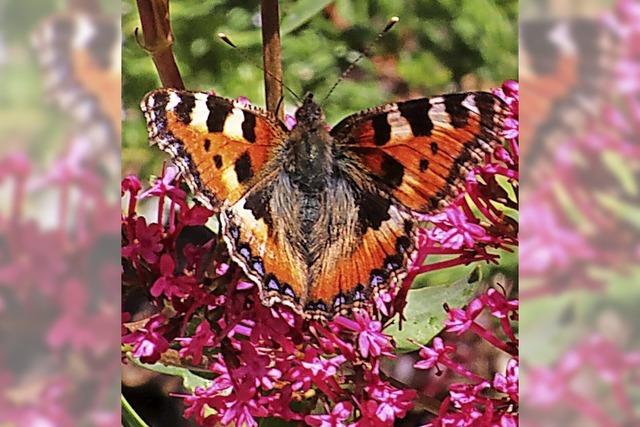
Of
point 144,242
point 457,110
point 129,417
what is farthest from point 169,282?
point 457,110

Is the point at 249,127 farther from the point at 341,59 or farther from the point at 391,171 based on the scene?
the point at 341,59

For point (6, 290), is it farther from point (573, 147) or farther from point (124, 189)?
point (573, 147)

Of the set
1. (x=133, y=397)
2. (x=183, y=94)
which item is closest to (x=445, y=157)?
(x=183, y=94)

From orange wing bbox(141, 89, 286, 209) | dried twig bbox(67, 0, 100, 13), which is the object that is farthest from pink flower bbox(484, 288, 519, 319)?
dried twig bbox(67, 0, 100, 13)

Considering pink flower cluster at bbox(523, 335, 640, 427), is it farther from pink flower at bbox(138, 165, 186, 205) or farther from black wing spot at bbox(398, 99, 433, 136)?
pink flower at bbox(138, 165, 186, 205)

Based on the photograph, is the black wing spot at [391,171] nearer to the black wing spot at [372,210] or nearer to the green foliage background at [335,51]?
the black wing spot at [372,210]
